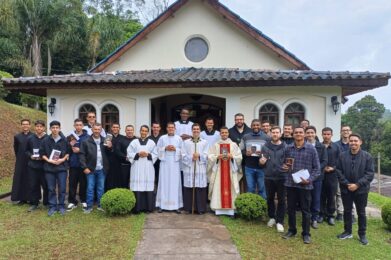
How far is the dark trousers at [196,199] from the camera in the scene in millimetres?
7280

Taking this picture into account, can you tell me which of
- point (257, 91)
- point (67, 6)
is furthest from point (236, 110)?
point (67, 6)

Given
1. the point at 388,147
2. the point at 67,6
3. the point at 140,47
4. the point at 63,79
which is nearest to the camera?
the point at 63,79

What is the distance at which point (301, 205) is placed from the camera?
19.0ft

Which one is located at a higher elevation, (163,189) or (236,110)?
(236,110)

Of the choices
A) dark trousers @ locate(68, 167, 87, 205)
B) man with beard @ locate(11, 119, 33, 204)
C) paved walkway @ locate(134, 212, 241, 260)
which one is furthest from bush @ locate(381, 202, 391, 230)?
man with beard @ locate(11, 119, 33, 204)

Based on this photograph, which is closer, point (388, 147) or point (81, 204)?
point (81, 204)

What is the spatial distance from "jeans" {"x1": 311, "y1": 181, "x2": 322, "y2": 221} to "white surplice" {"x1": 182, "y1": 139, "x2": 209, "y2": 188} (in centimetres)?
226

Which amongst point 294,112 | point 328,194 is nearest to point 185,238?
point 328,194

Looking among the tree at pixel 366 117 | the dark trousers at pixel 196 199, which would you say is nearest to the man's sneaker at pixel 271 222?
the dark trousers at pixel 196 199

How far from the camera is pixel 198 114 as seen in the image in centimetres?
1308

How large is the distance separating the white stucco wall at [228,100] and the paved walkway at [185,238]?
3.59 metres

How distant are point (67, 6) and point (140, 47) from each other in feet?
51.4

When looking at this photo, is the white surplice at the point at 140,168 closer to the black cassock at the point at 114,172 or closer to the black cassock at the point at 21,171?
the black cassock at the point at 114,172

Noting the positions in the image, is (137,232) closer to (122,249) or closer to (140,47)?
(122,249)
